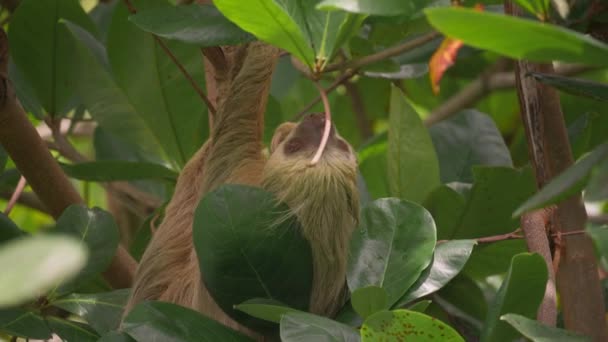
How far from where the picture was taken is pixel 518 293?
156cm

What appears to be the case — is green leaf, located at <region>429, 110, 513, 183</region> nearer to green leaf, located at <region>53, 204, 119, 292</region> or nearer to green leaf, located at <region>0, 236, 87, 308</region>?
green leaf, located at <region>53, 204, 119, 292</region>

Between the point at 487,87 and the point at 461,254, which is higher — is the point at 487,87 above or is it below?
below

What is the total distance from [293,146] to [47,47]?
2.37 ft

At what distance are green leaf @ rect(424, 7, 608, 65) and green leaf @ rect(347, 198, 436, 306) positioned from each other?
1.73 ft

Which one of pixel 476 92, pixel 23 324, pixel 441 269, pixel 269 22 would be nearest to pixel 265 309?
pixel 441 269

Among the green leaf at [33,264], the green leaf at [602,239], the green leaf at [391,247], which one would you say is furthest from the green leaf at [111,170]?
the green leaf at [33,264]

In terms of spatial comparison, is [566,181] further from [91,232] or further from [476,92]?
[476,92]

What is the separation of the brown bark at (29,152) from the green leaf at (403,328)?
1054 mm

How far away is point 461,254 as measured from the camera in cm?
177

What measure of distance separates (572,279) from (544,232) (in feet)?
0.39

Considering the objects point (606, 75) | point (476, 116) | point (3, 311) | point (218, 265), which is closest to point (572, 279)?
point (218, 265)

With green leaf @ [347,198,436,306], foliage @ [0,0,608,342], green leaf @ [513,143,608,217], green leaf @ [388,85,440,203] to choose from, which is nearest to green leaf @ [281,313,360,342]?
foliage @ [0,0,608,342]

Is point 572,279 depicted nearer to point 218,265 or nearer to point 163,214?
point 218,265

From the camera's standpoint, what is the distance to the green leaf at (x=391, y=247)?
5.47 ft
